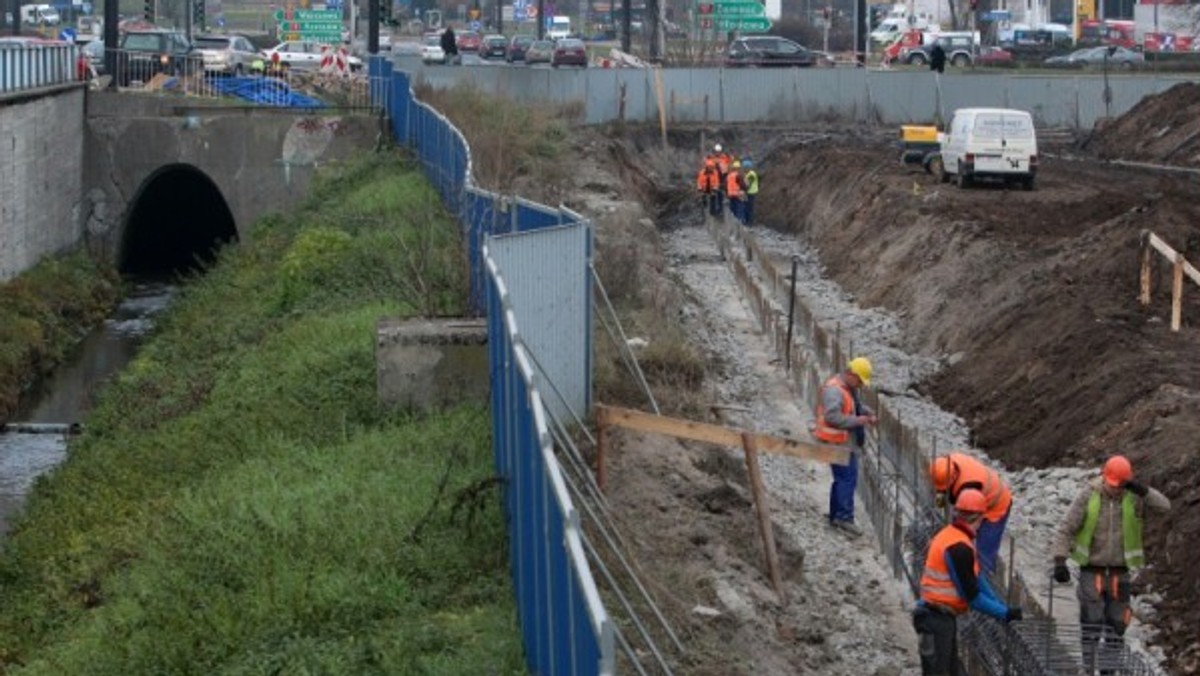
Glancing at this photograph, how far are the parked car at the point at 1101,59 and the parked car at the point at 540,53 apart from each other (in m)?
17.3

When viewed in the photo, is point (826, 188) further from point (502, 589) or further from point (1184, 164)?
point (502, 589)

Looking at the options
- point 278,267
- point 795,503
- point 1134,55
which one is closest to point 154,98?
point 278,267

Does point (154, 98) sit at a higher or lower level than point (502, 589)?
higher

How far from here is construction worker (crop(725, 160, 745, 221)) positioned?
45031mm

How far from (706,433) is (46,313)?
21.0m

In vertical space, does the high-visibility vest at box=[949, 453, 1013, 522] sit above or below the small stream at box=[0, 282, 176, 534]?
above

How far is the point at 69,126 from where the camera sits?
4081cm

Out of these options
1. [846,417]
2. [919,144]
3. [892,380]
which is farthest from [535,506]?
[919,144]

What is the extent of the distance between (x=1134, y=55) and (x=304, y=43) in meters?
29.1

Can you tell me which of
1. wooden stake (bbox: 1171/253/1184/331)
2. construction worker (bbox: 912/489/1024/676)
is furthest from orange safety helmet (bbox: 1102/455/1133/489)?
wooden stake (bbox: 1171/253/1184/331)

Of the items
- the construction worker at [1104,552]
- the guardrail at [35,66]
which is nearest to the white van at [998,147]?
the guardrail at [35,66]

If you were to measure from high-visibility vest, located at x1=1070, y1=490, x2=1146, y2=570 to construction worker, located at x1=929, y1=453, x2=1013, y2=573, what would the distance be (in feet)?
2.24

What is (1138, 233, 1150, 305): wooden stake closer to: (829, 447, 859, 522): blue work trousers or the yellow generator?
(829, 447, 859, 522): blue work trousers

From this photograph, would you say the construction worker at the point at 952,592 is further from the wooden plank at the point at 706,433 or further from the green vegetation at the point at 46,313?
the green vegetation at the point at 46,313
